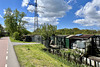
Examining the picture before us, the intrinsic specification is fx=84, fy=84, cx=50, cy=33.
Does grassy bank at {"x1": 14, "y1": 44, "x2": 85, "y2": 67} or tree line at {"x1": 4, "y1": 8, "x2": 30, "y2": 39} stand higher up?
tree line at {"x1": 4, "y1": 8, "x2": 30, "y2": 39}

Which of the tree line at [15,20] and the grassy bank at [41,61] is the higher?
the tree line at [15,20]

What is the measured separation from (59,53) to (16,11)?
3635 cm

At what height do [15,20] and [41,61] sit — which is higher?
[15,20]

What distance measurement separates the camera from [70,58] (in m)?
7.24

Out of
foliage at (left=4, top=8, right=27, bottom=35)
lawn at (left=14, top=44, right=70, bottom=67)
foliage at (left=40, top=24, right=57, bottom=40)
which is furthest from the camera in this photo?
foliage at (left=4, top=8, right=27, bottom=35)

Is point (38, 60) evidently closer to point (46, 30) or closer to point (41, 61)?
point (41, 61)

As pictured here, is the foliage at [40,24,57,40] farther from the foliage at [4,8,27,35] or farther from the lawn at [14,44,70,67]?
the foliage at [4,8,27,35]

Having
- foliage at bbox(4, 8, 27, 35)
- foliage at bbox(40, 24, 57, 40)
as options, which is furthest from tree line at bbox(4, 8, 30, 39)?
foliage at bbox(40, 24, 57, 40)

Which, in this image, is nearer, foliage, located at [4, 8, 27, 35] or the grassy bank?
the grassy bank

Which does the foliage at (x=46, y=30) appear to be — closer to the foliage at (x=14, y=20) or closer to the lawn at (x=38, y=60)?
the lawn at (x=38, y=60)

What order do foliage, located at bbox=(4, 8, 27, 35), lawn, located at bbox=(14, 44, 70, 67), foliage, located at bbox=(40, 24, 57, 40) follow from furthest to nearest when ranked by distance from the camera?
1. foliage, located at bbox=(4, 8, 27, 35)
2. foliage, located at bbox=(40, 24, 57, 40)
3. lawn, located at bbox=(14, 44, 70, 67)

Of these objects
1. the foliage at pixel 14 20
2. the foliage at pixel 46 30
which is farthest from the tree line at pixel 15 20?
the foliage at pixel 46 30

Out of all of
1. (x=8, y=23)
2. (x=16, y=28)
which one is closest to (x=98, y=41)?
(x=16, y=28)

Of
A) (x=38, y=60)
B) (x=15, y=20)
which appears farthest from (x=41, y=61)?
(x=15, y=20)
